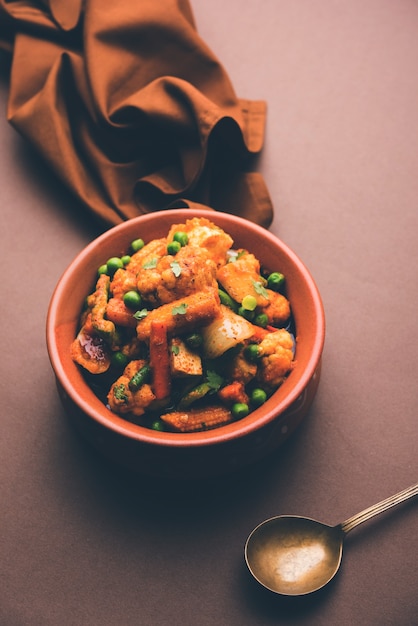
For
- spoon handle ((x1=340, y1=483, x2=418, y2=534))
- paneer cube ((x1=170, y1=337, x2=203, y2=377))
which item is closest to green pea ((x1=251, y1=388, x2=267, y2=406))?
paneer cube ((x1=170, y1=337, x2=203, y2=377))

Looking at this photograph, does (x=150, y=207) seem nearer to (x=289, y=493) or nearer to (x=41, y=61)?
(x=41, y=61)

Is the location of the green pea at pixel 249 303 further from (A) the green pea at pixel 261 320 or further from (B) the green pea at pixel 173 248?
(B) the green pea at pixel 173 248

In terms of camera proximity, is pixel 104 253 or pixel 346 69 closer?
pixel 104 253

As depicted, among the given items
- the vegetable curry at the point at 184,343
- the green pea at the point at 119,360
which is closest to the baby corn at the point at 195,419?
the vegetable curry at the point at 184,343

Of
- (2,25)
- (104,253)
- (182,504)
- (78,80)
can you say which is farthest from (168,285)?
(2,25)

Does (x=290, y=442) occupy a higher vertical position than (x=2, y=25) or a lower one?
lower

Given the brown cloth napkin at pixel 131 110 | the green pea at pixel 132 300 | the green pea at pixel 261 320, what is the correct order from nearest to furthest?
the green pea at pixel 132 300
the green pea at pixel 261 320
the brown cloth napkin at pixel 131 110
